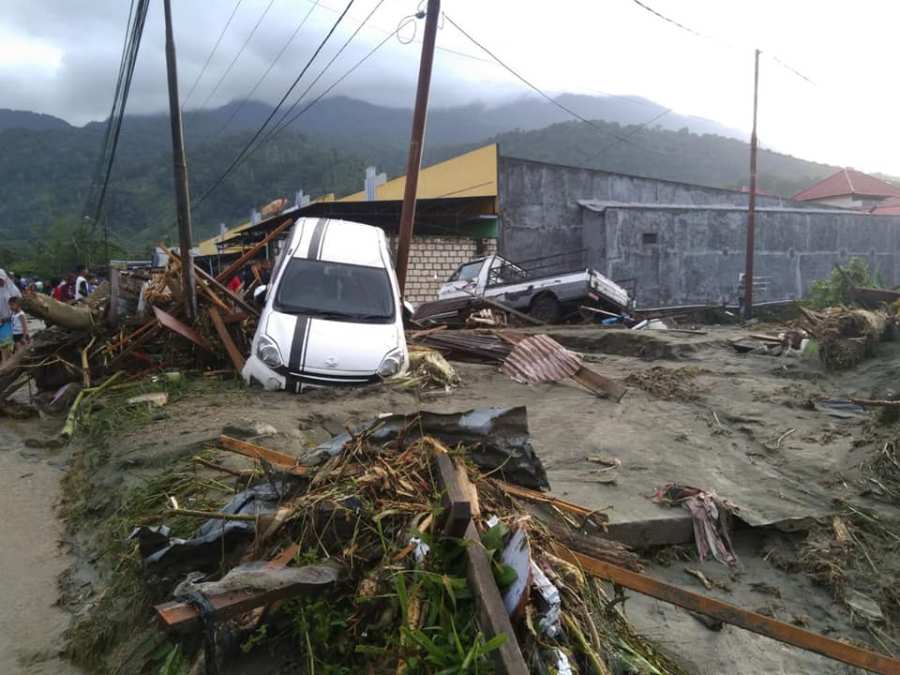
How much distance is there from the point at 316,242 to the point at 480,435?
5.74m

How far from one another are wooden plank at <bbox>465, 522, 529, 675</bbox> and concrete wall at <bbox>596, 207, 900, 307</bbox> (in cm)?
2244

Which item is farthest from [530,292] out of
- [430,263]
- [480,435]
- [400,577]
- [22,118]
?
[22,118]

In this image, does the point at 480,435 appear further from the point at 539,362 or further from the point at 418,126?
the point at 418,126

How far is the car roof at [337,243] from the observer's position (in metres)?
8.29

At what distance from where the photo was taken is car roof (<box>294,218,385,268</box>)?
8289mm

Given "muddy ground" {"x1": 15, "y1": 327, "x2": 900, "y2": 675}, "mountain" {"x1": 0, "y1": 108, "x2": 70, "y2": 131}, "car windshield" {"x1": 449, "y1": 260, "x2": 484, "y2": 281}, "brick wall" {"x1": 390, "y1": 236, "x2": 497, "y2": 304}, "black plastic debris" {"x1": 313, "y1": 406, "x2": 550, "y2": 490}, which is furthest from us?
"mountain" {"x1": 0, "y1": 108, "x2": 70, "y2": 131}

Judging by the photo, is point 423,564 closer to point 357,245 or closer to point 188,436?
point 188,436

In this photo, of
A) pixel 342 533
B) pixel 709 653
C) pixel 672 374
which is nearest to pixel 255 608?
pixel 342 533

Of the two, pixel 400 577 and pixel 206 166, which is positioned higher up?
pixel 206 166

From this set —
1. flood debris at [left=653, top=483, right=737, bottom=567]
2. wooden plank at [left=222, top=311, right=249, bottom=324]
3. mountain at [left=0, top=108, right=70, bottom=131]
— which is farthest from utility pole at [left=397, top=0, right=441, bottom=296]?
mountain at [left=0, top=108, right=70, bottom=131]

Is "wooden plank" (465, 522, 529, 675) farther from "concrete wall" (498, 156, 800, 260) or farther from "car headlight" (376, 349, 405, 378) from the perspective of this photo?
"concrete wall" (498, 156, 800, 260)

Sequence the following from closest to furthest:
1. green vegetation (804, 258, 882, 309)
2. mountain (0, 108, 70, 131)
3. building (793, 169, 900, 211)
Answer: green vegetation (804, 258, 882, 309)
building (793, 169, 900, 211)
mountain (0, 108, 70, 131)

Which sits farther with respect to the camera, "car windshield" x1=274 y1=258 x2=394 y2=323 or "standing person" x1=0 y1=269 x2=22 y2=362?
"standing person" x1=0 y1=269 x2=22 y2=362

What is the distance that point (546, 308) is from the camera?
16234 mm
